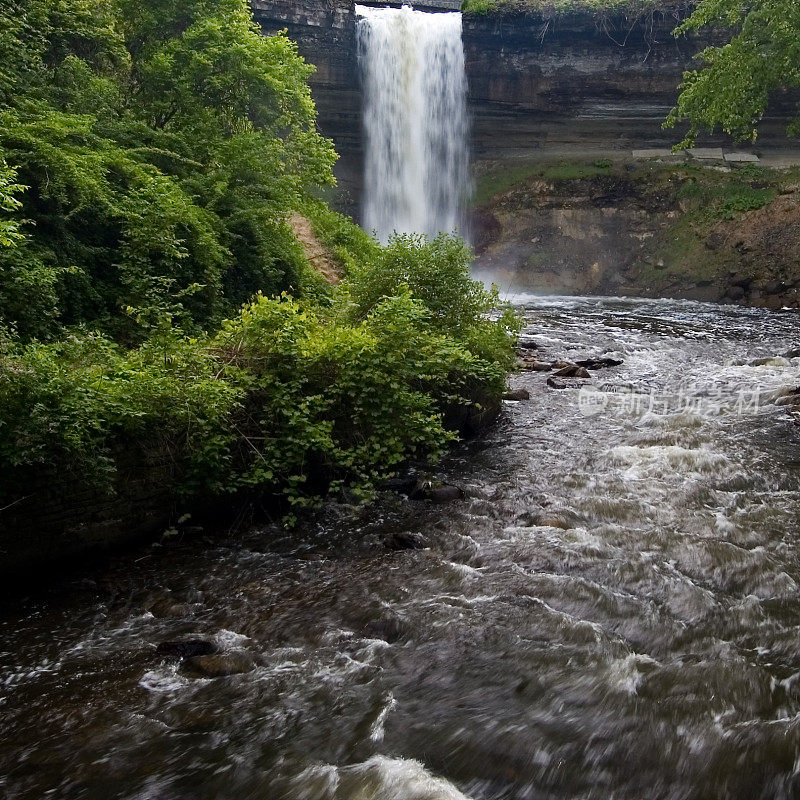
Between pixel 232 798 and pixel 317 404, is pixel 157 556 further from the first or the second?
pixel 232 798

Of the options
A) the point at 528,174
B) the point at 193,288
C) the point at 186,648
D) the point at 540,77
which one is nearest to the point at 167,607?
the point at 186,648

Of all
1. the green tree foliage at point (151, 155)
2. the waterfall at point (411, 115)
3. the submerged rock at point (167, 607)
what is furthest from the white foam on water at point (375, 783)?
the waterfall at point (411, 115)

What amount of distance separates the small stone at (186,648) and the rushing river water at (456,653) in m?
0.09

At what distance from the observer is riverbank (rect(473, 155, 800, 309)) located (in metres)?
25.9

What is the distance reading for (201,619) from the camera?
214 inches

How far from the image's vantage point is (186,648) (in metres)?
4.96

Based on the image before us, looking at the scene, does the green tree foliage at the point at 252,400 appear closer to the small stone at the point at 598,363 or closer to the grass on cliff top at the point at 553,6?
the small stone at the point at 598,363

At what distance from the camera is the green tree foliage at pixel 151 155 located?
9.06m

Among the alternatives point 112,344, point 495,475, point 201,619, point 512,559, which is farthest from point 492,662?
point 112,344

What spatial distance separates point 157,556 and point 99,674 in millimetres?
1728

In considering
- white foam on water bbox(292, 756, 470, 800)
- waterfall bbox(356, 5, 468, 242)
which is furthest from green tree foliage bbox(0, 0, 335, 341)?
waterfall bbox(356, 5, 468, 242)

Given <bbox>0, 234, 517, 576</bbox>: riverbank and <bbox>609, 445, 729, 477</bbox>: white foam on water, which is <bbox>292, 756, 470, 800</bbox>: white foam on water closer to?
<bbox>0, 234, 517, 576</bbox>: riverbank

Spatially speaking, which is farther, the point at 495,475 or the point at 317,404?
the point at 495,475

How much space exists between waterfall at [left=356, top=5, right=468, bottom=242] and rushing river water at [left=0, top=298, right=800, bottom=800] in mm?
24667
